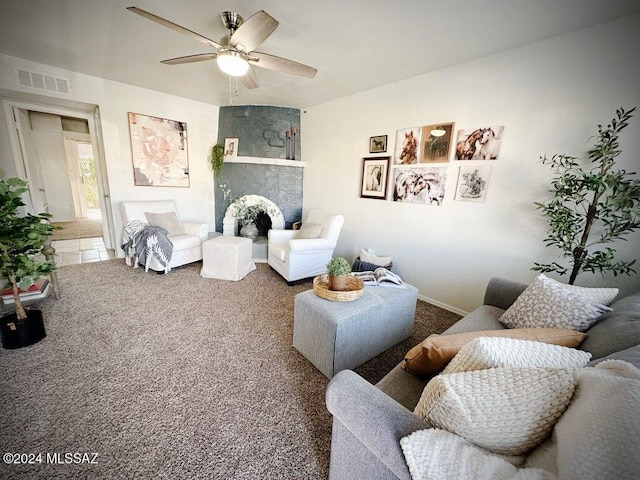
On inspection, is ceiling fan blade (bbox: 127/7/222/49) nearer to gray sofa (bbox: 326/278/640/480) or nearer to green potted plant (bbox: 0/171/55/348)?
green potted plant (bbox: 0/171/55/348)

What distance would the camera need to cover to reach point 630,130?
1.76 meters

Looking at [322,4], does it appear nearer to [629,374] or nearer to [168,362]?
[629,374]

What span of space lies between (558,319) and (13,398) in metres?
3.09

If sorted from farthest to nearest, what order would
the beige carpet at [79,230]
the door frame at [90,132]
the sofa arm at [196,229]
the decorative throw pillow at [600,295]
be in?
the beige carpet at [79,230]
the sofa arm at [196,229]
the door frame at [90,132]
the decorative throw pillow at [600,295]

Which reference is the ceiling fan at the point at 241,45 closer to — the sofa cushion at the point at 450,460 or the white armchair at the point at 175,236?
the white armchair at the point at 175,236

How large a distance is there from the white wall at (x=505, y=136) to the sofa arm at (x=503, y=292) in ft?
1.81

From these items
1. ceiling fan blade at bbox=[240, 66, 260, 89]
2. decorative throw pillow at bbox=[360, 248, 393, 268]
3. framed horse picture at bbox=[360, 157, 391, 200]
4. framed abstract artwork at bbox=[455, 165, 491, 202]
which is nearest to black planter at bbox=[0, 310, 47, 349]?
ceiling fan blade at bbox=[240, 66, 260, 89]

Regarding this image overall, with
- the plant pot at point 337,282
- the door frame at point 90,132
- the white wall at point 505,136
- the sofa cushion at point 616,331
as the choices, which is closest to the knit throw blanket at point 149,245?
the door frame at point 90,132

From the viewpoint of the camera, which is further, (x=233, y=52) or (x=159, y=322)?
(x=159, y=322)

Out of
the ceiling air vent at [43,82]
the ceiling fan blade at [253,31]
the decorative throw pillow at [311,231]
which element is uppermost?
the ceiling air vent at [43,82]

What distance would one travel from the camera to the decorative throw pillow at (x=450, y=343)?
1023mm

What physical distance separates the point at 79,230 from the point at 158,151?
316 cm

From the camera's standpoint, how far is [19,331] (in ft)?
5.88

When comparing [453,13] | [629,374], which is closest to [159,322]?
[629,374]
